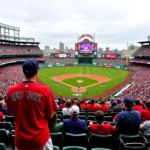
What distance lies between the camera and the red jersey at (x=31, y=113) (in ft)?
11.0

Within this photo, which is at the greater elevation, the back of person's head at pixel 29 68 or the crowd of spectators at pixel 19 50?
the crowd of spectators at pixel 19 50

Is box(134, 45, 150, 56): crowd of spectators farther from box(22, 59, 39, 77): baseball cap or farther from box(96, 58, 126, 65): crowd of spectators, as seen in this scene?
box(22, 59, 39, 77): baseball cap

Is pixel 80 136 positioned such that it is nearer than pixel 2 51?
Yes

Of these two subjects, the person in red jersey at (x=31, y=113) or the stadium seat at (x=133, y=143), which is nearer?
the person in red jersey at (x=31, y=113)

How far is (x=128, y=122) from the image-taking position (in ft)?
20.3

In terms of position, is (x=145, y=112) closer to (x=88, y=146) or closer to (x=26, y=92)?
(x=88, y=146)

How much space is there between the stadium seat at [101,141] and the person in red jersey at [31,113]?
2.76 metres

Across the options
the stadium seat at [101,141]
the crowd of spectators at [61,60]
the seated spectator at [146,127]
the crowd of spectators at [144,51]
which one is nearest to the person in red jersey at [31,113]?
the stadium seat at [101,141]

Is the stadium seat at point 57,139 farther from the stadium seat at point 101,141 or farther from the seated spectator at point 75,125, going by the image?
the stadium seat at point 101,141

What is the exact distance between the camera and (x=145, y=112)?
7512 mm

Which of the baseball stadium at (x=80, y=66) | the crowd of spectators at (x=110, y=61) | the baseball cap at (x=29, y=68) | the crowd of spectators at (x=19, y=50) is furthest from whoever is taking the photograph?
the crowd of spectators at (x=110, y=61)

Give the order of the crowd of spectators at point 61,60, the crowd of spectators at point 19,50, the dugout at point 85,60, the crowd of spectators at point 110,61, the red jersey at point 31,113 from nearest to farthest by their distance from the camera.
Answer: the red jersey at point 31,113 → the crowd of spectators at point 19,50 → the crowd of spectators at point 110,61 → the dugout at point 85,60 → the crowd of spectators at point 61,60

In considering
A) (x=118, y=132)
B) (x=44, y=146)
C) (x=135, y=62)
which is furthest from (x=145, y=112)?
(x=135, y=62)

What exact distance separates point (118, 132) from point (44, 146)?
3.60 metres
